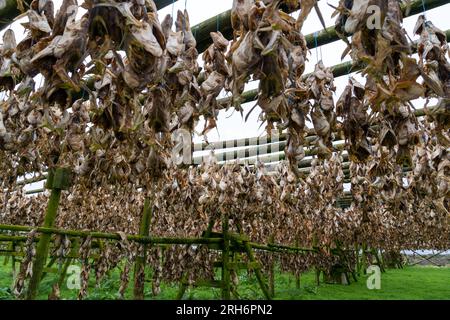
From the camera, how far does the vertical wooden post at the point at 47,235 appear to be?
4.64 metres

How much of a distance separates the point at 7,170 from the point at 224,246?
13.3 ft

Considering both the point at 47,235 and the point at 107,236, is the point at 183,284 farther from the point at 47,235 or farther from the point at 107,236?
the point at 47,235

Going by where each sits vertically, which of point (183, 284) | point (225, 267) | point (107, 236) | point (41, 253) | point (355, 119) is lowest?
point (183, 284)

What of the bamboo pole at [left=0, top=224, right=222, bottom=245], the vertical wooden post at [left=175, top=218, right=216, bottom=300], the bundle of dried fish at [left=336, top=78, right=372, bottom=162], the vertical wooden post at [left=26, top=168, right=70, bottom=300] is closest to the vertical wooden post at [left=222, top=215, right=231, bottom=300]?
the bamboo pole at [left=0, top=224, right=222, bottom=245]

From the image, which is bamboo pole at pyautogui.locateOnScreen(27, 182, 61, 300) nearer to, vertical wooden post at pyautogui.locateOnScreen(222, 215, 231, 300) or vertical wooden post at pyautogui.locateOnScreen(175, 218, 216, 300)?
vertical wooden post at pyautogui.locateOnScreen(175, 218, 216, 300)

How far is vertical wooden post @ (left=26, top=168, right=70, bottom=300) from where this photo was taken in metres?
4.64

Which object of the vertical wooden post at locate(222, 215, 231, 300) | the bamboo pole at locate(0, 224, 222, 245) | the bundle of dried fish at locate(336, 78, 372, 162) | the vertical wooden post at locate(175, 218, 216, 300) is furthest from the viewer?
the vertical wooden post at locate(175, 218, 216, 300)

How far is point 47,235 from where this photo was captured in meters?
4.69

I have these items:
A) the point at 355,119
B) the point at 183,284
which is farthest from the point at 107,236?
the point at 355,119

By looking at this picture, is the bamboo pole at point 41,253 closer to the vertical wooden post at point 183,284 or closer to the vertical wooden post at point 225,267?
the vertical wooden post at point 183,284

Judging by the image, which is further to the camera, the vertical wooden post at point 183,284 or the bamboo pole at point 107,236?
the vertical wooden post at point 183,284

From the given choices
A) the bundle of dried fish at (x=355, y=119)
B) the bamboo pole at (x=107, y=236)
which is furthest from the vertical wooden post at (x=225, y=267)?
the bundle of dried fish at (x=355, y=119)

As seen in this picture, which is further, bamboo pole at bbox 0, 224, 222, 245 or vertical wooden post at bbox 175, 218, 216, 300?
vertical wooden post at bbox 175, 218, 216, 300
